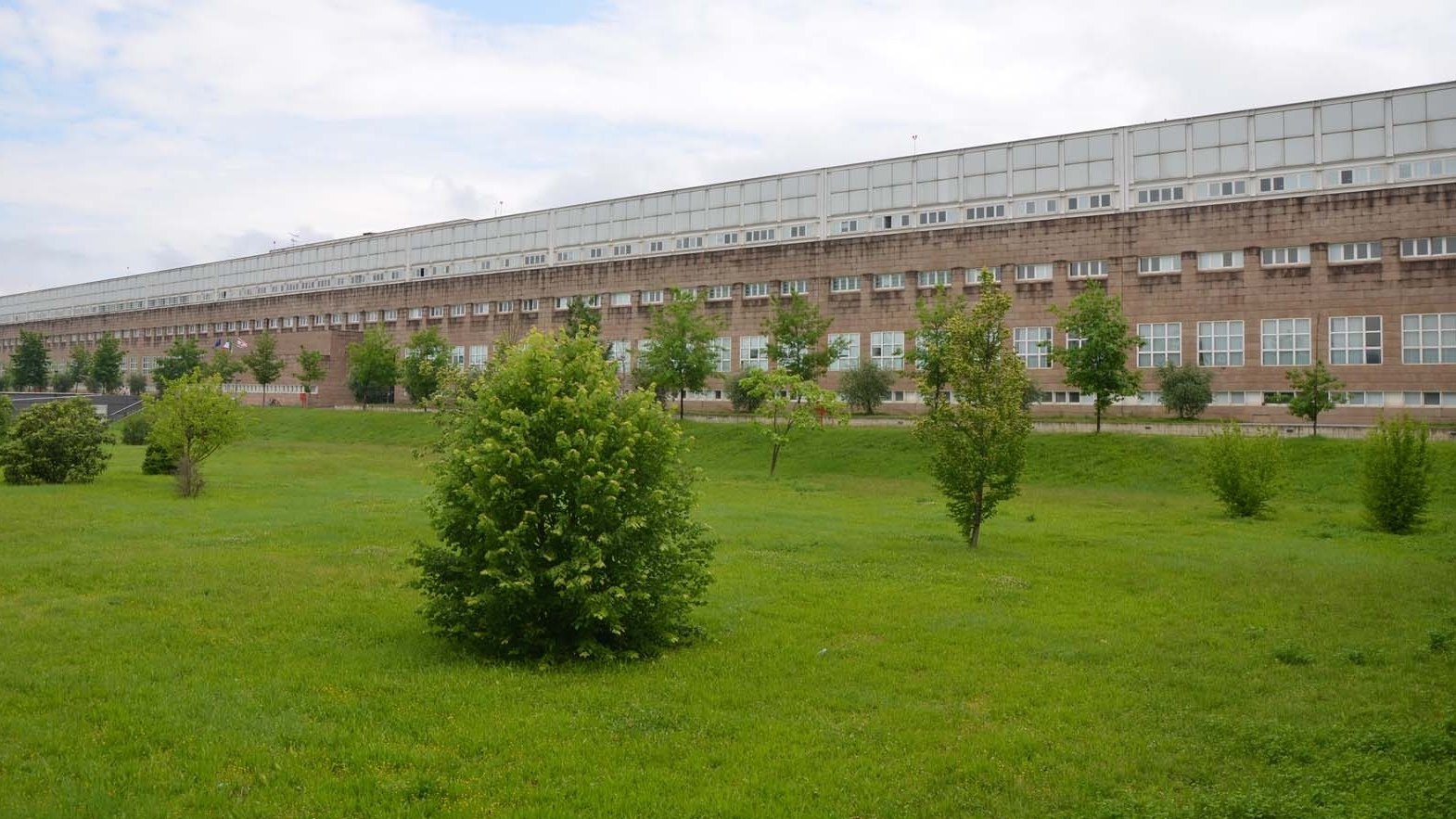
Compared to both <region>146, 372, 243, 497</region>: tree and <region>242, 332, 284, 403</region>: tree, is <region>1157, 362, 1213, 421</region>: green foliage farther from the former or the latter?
<region>242, 332, 284, 403</region>: tree

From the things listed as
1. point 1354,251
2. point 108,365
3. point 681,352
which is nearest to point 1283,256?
point 1354,251

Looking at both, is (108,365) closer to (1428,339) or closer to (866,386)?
(866,386)

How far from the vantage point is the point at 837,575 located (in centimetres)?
1645

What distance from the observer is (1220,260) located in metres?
A: 49.9

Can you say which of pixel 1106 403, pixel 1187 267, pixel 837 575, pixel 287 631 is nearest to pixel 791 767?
pixel 287 631

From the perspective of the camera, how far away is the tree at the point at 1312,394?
41.0 meters

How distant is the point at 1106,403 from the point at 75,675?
4099 cm

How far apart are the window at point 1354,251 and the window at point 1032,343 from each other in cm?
1326

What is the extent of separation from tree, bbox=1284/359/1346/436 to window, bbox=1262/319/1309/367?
3.41 m

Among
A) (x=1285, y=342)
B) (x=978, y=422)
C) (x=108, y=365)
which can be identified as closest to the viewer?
(x=978, y=422)

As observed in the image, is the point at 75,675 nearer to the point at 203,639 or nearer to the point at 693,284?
the point at 203,639

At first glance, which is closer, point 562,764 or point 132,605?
point 562,764

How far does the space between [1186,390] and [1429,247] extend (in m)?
11.8

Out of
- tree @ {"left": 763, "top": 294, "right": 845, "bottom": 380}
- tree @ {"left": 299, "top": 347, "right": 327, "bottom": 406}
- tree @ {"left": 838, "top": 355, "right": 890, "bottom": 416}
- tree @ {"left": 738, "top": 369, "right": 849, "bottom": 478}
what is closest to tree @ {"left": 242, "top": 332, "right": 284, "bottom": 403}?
tree @ {"left": 299, "top": 347, "right": 327, "bottom": 406}
